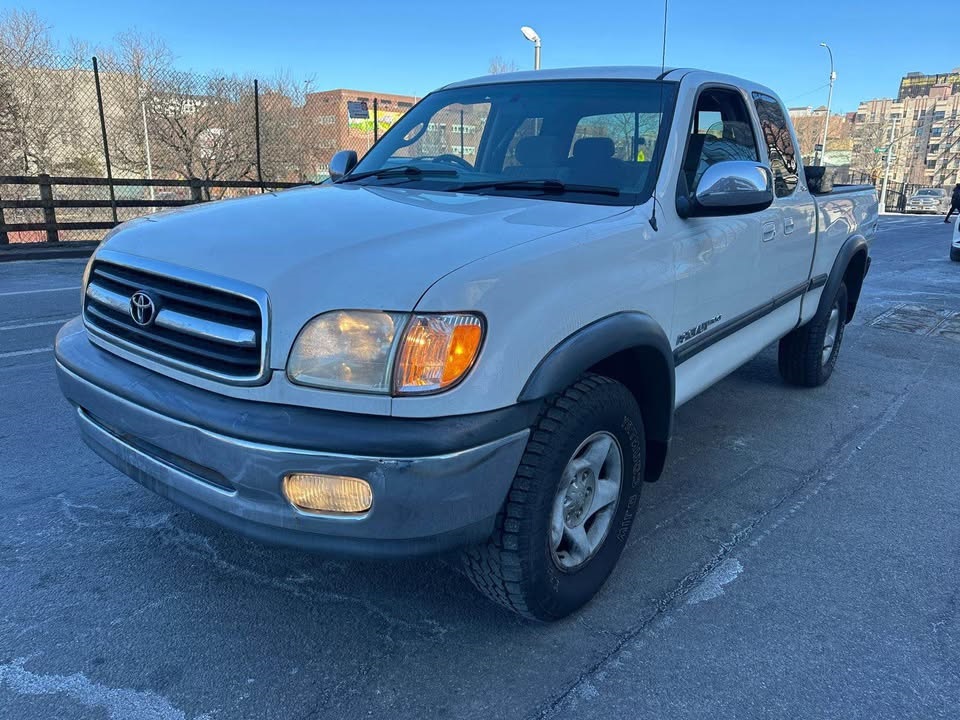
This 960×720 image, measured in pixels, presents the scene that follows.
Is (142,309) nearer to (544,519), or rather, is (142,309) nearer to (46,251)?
(544,519)

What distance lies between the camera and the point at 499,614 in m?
2.52

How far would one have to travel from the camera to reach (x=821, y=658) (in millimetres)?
2314

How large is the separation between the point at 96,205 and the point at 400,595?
→ 1207 cm

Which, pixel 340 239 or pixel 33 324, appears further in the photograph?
pixel 33 324

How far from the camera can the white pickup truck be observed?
1.90 meters

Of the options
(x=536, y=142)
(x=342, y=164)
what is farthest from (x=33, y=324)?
(x=536, y=142)

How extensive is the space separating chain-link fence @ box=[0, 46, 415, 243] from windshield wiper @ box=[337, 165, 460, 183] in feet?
36.1

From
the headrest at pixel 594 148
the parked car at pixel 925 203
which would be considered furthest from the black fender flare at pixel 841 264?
the parked car at pixel 925 203

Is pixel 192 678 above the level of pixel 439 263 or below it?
→ below

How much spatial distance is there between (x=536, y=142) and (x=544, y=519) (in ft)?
6.02

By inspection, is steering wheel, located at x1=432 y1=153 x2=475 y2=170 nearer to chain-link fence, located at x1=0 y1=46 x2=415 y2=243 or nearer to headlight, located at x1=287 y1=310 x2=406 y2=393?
headlight, located at x1=287 y1=310 x2=406 y2=393

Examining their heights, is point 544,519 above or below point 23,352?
above

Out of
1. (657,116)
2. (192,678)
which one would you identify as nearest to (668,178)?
(657,116)

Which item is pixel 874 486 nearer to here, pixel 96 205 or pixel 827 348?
pixel 827 348
